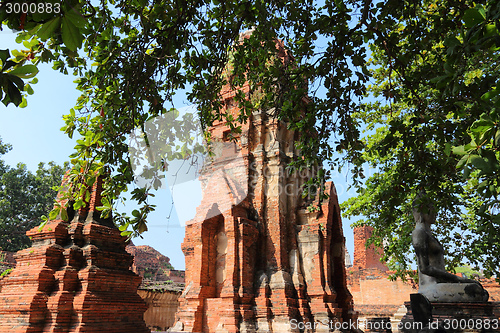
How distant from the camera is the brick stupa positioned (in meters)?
4.89

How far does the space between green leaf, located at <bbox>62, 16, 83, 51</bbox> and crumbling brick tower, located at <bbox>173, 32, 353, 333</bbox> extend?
635 cm

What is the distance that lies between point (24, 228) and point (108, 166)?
18.1m

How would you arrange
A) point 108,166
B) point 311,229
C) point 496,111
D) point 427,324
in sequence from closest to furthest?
point 496,111, point 108,166, point 427,324, point 311,229

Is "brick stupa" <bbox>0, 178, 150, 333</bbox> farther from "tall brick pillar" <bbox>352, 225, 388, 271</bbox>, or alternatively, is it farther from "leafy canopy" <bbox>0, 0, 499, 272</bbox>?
"tall brick pillar" <bbox>352, 225, 388, 271</bbox>

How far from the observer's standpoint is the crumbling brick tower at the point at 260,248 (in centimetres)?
886

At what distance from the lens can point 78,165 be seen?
11.1 feet

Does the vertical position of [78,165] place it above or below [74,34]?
below

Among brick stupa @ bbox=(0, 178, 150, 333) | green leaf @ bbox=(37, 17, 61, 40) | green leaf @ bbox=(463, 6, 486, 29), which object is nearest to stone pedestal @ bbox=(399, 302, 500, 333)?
brick stupa @ bbox=(0, 178, 150, 333)

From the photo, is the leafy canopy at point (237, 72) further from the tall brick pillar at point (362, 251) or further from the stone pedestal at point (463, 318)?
the tall brick pillar at point (362, 251)

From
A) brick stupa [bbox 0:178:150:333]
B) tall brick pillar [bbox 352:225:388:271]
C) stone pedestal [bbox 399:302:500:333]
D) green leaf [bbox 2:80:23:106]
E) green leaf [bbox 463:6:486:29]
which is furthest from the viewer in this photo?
tall brick pillar [bbox 352:225:388:271]

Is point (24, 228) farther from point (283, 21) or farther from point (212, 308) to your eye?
point (283, 21)

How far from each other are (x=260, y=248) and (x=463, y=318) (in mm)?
5052

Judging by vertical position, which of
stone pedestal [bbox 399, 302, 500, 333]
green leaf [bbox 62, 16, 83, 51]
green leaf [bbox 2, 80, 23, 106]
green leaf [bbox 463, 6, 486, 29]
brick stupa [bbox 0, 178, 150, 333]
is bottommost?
stone pedestal [bbox 399, 302, 500, 333]

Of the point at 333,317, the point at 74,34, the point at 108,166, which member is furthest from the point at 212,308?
the point at 74,34
